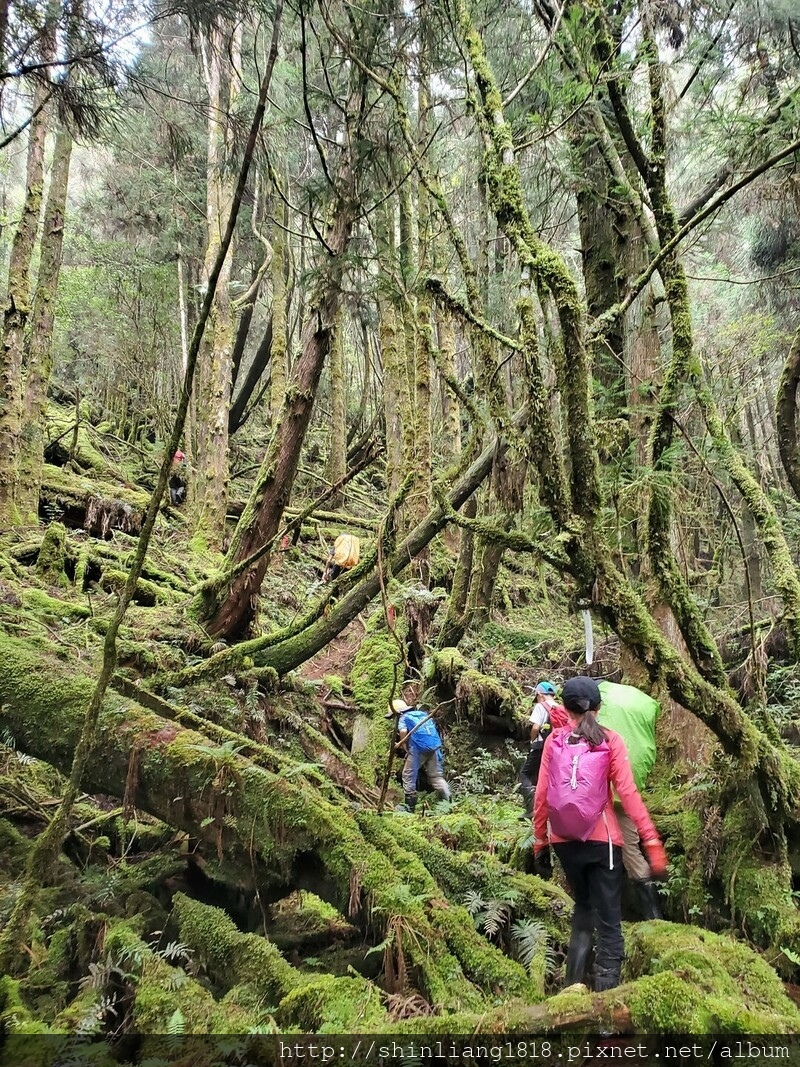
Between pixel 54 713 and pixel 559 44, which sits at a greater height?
pixel 559 44

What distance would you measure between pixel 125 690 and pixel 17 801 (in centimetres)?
108

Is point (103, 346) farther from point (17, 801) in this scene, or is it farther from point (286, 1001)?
point (286, 1001)

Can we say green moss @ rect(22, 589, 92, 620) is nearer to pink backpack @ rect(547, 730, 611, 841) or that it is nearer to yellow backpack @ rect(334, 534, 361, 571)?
yellow backpack @ rect(334, 534, 361, 571)

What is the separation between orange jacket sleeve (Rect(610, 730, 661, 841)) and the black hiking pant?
0.20 metres

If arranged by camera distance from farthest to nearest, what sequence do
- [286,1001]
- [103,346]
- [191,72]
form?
[103,346] < [191,72] < [286,1001]

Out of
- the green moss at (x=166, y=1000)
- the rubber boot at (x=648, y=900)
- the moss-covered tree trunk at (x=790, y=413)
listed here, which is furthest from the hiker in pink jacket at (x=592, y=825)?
the moss-covered tree trunk at (x=790, y=413)

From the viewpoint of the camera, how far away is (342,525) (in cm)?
1377

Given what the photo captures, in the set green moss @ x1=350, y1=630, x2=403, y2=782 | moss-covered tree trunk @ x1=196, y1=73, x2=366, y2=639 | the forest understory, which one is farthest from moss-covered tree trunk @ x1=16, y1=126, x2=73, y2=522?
green moss @ x1=350, y1=630, x2=403, y2=782

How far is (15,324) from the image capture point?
7.65m

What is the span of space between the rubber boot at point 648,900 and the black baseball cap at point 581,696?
149 centimetres

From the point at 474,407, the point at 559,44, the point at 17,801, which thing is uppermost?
the point at 559,44

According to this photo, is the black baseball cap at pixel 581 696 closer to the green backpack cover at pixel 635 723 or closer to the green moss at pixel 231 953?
the green backpack cover at pixel 635 723

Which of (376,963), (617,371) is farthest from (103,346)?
(376,963)

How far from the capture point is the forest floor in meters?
2.90
